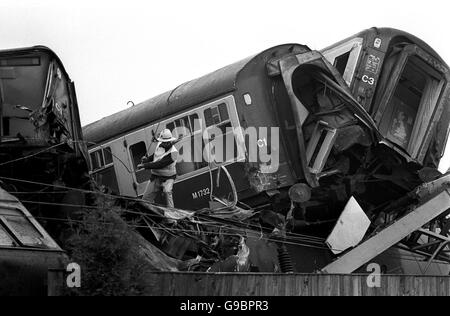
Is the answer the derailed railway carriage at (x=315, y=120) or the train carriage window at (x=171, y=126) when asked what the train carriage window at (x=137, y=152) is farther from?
the train carriage window at (x=171, y=126)

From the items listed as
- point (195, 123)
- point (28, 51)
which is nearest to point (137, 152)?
point (195, 123)

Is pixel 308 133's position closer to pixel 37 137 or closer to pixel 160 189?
pixel 160 189

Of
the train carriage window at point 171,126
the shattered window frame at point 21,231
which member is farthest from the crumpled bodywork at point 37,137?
the train carriage window at point 171,126

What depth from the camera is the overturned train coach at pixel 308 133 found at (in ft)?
52.5

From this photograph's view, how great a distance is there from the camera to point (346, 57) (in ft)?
57.4

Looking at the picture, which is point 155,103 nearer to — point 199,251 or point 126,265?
point 199,251

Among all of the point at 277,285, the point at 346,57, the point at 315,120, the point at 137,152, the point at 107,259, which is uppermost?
the point at 346,57

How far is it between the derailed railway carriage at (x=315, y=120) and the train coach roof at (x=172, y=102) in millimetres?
25

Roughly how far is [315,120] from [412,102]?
9.49 feet

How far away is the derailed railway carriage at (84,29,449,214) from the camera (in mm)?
16031

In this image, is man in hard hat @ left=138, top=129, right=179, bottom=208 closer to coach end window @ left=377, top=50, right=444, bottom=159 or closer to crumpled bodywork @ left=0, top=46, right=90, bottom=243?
crumpled bodywork @ left=0, top=46, right=90, bottom=243
